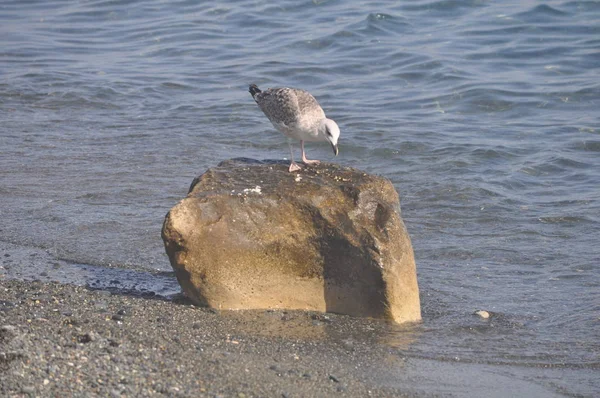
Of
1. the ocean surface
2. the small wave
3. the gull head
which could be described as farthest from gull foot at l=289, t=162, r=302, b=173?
the small wave

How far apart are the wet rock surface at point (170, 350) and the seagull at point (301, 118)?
157cm

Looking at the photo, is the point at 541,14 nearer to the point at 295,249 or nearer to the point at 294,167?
the point at 294,167

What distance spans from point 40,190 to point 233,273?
3.98m

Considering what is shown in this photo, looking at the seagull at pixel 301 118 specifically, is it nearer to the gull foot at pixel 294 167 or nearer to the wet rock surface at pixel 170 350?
the gull foot at pixel 294 167

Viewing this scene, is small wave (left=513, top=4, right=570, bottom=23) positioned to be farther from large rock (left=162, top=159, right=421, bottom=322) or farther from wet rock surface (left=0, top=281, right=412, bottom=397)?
wet rock surface (left=0, top=281, right=412, bottom=397)

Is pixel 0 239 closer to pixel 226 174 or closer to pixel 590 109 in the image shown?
pixel 226 174

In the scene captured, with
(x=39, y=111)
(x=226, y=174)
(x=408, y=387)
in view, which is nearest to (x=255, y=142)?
(x=39, y=111)

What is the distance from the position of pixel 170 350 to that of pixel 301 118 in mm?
2637

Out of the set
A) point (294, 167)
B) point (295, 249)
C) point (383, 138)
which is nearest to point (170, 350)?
point (295, 249)

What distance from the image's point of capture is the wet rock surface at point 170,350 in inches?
196

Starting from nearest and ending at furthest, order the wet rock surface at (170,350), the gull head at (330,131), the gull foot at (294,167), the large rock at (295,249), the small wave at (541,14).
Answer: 1. the wet rock surface at (170,350)
2. the large rock at (295,249)
3. the gull foot at (294,167)
4. the gull head at (330,131)
5. the small wave at (541,14)

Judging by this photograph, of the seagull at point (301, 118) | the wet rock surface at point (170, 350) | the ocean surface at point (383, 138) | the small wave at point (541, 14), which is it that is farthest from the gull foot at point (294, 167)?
the small wave at point (541, 14)

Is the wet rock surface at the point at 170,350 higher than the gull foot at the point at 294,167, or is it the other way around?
the gull foot at the point at 294,167

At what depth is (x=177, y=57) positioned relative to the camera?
58.2 ft
